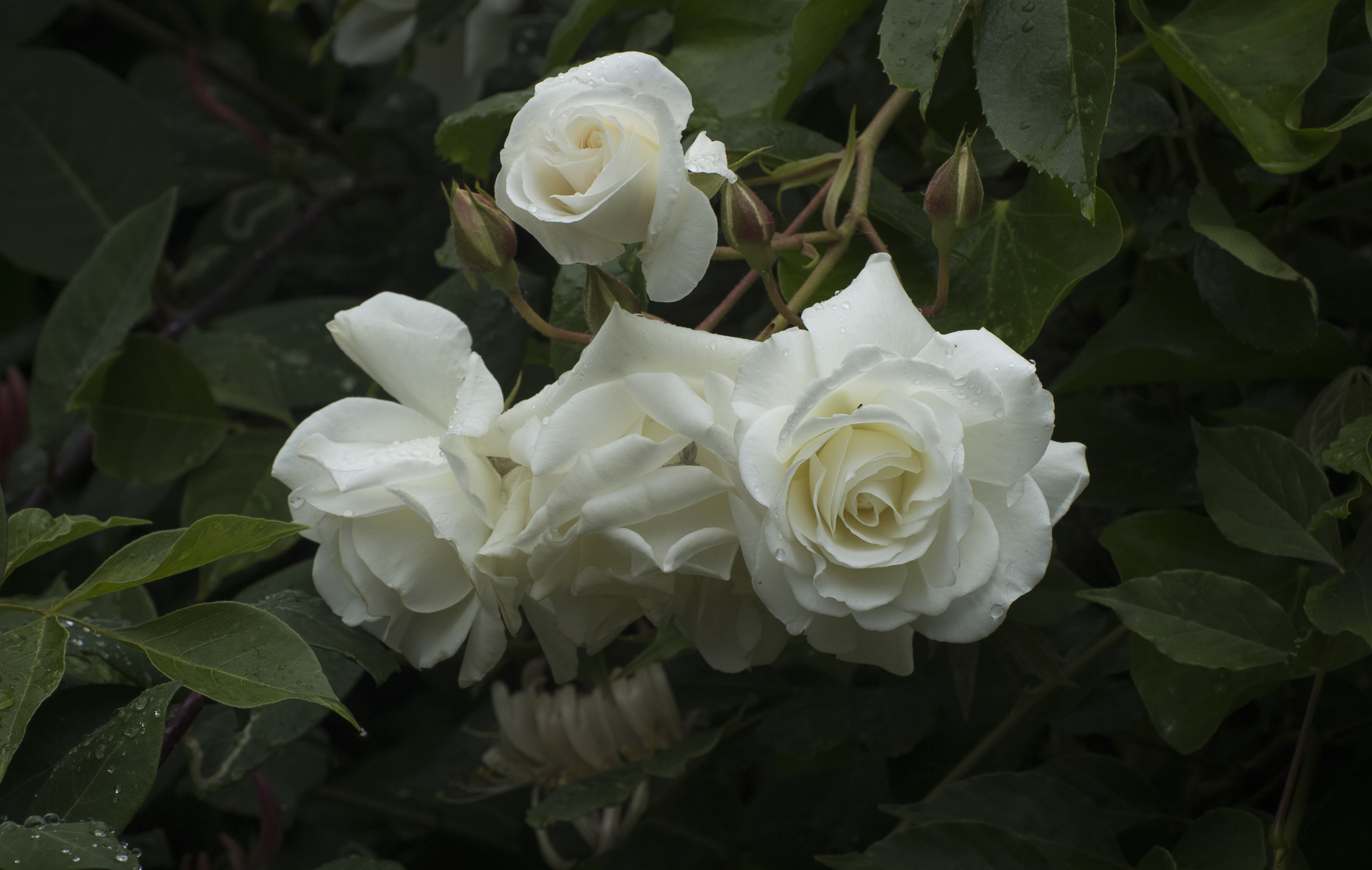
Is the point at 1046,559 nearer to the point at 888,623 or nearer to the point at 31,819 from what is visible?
the point at 888,623

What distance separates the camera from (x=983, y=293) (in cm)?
61

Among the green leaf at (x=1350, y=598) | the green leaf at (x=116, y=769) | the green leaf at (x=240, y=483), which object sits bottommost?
the green leaf at (x=240, y=483)

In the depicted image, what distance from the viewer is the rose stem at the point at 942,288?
21.9 inches

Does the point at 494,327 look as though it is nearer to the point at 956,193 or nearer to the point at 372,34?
the point at 956,193

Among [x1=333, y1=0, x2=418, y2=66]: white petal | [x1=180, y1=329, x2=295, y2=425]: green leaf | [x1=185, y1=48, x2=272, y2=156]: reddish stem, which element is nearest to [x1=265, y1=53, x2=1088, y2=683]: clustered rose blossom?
[x1=180, y1=329, x2=295, y2=425]: green leaf

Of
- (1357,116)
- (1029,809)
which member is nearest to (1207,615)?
(1029,809)

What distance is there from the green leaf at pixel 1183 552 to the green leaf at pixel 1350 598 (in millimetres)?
75

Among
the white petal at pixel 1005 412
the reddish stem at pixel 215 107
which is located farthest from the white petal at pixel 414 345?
the reddish stem at pixel 215 107

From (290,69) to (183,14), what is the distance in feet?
0.61

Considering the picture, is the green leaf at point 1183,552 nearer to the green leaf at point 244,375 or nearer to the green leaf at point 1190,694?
the green leaf at point 1190,694

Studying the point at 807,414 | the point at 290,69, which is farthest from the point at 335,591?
the point at 290,69

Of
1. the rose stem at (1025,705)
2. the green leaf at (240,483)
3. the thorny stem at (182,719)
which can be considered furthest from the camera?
the green leaf at (240,483)

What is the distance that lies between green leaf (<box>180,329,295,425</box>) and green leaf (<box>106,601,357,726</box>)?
0.39m

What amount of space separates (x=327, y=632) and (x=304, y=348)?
485mm
